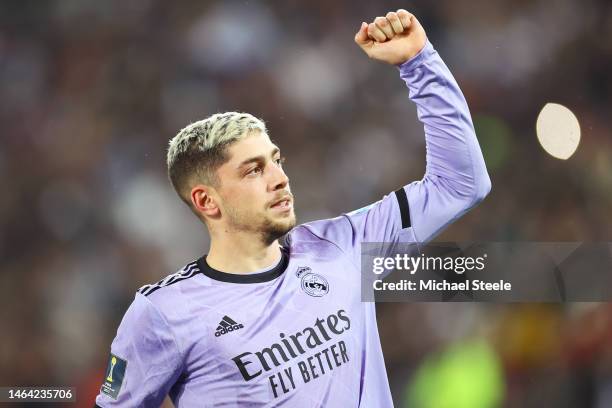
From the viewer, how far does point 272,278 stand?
2.18 m

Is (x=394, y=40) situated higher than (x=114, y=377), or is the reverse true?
(x=394, y=40)

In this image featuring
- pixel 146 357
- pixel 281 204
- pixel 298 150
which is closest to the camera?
pixel 146 357

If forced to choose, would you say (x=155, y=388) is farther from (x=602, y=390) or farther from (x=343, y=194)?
(x=602, y=390)

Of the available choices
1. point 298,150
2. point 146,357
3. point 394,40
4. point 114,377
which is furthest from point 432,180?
point 298,150

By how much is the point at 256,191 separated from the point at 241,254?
193mm

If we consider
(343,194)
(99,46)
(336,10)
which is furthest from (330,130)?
(99,46)

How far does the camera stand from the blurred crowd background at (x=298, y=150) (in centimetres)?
364

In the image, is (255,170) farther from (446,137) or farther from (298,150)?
(298,150)

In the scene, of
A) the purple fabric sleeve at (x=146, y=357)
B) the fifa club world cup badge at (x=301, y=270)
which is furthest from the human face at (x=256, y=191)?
the purple fabric sleeve at (x=146, y=357)

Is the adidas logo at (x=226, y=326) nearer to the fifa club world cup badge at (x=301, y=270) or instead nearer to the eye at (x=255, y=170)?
the fifa club world cup badge at (x=301, y=270)

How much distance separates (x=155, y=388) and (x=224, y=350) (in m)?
0.22

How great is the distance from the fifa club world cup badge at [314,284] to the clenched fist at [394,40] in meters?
0.67

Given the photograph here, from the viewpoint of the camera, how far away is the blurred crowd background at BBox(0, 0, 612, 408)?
3645 millimetres

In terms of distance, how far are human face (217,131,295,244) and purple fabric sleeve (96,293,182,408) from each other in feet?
1.19
